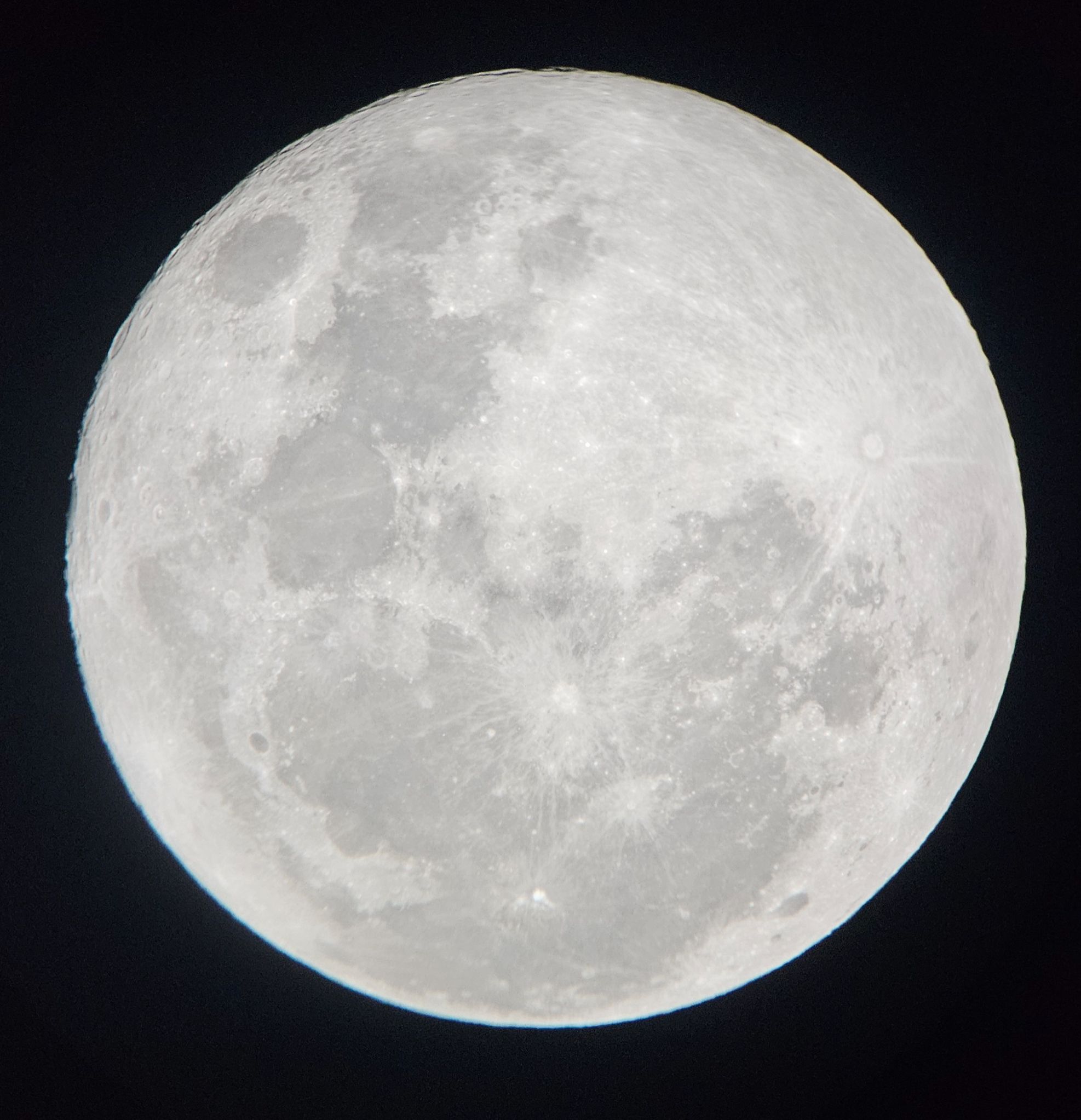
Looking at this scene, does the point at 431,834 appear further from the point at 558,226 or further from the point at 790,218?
the point at 790,218

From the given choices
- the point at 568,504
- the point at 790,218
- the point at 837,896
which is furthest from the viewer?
the point at 837,896

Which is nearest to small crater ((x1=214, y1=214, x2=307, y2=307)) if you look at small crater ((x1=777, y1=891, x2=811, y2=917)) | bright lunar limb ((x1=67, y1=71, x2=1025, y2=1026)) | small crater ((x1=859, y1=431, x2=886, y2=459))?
bright lunar limb ((x1=67, y1=71, x2=1025, y2=1026))

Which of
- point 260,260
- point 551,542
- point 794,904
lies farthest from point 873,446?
point 260,260

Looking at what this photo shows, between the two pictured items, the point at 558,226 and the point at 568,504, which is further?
the point at 558,226

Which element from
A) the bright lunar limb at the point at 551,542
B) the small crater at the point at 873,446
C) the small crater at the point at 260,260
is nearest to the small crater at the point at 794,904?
the bright lunar limb at the point at 551,542

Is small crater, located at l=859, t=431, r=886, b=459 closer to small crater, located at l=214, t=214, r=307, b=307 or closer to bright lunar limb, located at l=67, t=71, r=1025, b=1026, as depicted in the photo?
bright lunar limb, located at l=67, t=71, r=1025, b=1026

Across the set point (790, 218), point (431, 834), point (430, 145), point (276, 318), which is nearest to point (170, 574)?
point (276, 318)

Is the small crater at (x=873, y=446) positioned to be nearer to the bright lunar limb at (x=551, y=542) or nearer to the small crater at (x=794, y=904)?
the bright lunar limb at (x=551, y=542)

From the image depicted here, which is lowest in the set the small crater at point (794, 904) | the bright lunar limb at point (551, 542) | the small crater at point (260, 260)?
the small crater at point (794, 904)
